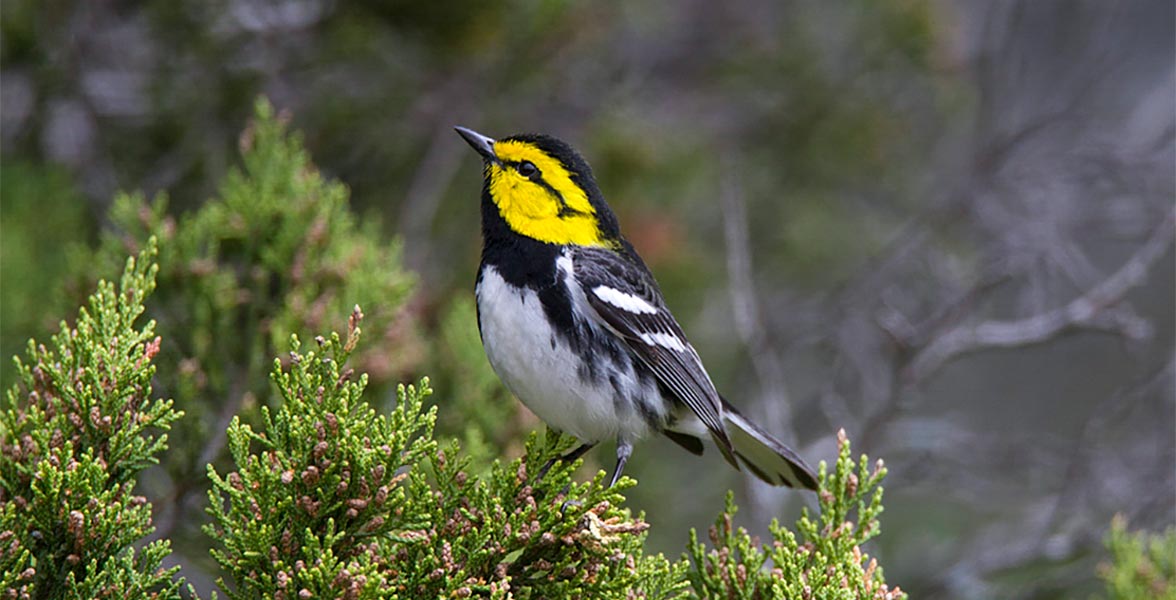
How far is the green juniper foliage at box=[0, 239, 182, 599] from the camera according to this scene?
2.21 meters

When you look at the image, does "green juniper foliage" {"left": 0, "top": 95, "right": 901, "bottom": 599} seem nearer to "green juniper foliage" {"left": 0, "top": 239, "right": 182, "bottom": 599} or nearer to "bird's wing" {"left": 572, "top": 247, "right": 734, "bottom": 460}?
"green juniper foliage" {"left": 0, "top": 239, "right": 182, "bottom": 599}

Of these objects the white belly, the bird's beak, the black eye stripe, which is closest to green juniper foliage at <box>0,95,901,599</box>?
the white belly

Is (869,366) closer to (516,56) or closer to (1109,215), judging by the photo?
(1109,215)

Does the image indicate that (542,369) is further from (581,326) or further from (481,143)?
(481,143)

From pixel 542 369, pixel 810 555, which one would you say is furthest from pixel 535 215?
pixel 810 555

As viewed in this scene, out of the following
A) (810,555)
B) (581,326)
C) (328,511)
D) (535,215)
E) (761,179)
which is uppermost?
(761,179)

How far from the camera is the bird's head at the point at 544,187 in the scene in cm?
344

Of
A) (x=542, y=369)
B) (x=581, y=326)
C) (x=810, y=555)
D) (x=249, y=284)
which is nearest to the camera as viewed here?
(x=810, y=555)

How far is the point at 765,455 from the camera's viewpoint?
3.42 m

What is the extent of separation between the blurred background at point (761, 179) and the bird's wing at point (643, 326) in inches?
30.3

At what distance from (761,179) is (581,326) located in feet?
13.2

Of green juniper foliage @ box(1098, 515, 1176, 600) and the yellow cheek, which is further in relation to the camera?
the yellow cheek

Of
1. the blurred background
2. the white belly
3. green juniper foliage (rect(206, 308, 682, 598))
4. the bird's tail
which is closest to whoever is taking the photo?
green juniper foliage (rect(206, 308, 682, 598))

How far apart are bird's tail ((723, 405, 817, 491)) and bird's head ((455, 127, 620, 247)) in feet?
2.33
